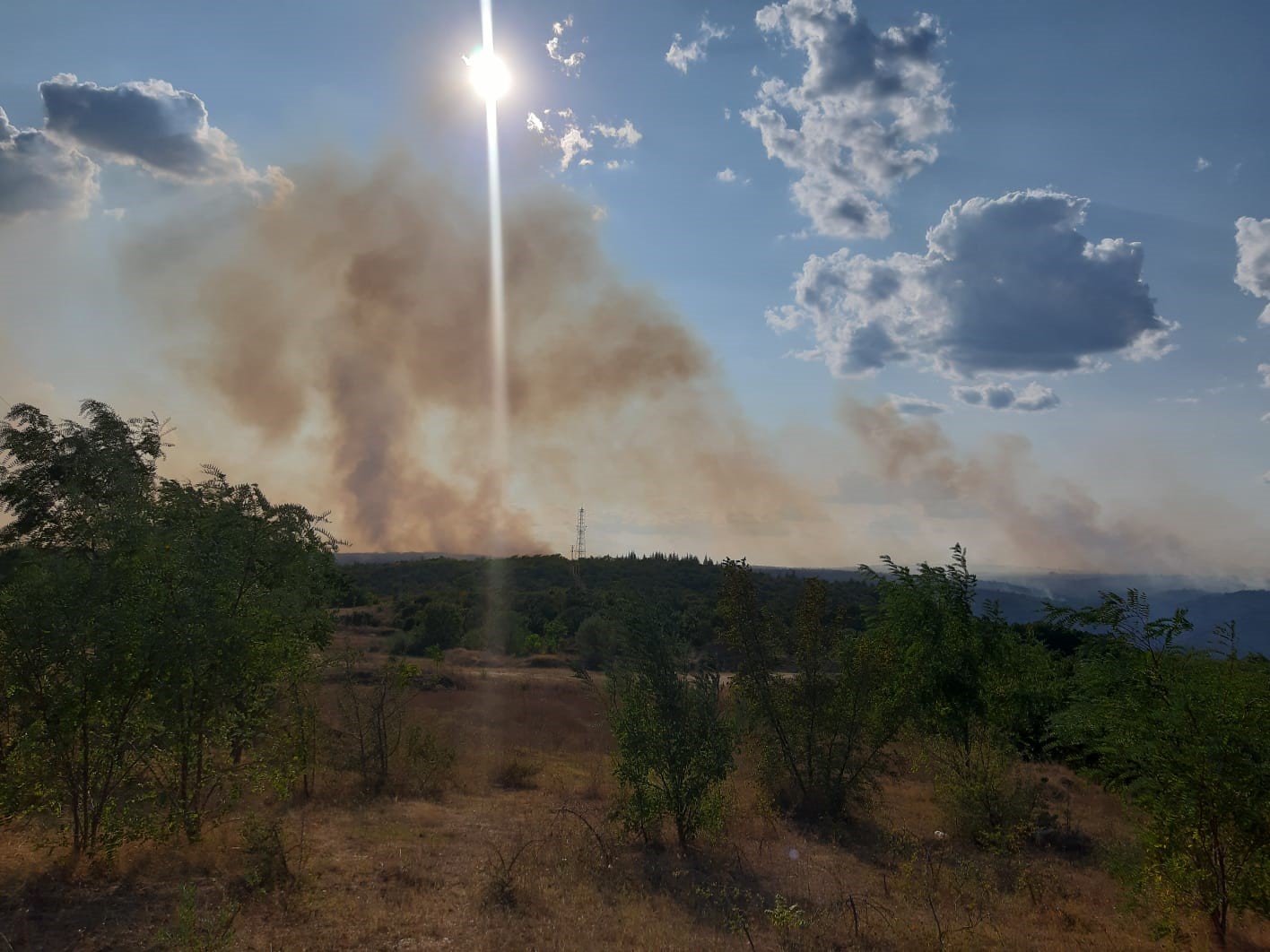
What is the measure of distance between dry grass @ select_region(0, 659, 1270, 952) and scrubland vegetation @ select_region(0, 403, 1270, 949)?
0.07m

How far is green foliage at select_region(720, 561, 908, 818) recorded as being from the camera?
57.0 ft

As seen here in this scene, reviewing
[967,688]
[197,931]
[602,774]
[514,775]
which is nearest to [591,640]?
[602,774]

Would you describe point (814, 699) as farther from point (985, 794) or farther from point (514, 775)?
point (514, 775)

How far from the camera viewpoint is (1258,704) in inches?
395

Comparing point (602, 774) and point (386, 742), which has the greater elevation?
point (386, 742)

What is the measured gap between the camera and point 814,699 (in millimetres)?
17594

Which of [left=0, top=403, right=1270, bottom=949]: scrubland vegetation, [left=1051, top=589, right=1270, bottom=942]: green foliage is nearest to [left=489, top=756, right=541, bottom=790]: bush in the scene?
[left=0, top=403, right=1270, bottom=949]: scrubland vegetation

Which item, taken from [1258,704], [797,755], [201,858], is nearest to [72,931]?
[201,858]

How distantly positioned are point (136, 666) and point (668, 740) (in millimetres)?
9065

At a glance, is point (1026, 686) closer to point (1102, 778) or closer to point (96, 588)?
point (1102, 778)

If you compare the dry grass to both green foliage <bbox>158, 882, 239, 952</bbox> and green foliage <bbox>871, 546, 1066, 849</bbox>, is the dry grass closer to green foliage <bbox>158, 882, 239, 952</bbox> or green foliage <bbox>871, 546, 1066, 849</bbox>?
green foliage <bbox>158, 882, 239, 952</bbox>

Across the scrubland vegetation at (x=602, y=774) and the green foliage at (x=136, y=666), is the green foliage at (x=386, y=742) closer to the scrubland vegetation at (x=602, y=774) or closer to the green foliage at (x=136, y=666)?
the scrubland vegetation at (x=602, y=774)

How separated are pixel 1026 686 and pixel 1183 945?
933cm

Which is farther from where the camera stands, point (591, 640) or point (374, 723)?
point (591, 640)
